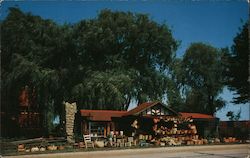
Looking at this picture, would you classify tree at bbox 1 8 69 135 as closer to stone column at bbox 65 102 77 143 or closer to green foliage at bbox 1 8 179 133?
green foliage at bbox 1 8 179 133

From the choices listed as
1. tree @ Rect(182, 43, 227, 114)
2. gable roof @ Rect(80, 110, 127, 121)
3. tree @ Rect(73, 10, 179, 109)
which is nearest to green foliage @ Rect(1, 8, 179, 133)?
tree @ Rect(73, 10, 179, 109)

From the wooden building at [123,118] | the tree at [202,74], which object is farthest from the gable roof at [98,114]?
the tree at [202,74]

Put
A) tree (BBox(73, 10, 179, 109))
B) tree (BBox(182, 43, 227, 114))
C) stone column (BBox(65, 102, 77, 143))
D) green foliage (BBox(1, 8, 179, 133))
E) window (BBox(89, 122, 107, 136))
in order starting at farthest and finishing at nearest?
tree (BBox(182, 43, 227, 114)) < tree (BBox(73, 10, 179, 109)) < green foliage (BBox(1, 8, 179, 133)) < window (BBox(89, 122, 107, 136)) < stone column (BBox(65, 102, 77, 143))

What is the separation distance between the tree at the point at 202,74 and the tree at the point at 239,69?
215 cm

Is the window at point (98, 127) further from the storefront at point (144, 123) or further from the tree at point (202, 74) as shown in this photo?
the tree at point (202, 74)

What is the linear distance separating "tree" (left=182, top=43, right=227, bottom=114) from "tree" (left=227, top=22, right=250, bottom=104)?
7.05 feet

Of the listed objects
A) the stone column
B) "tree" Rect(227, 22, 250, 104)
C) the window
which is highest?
"tree" Rect(227, 22, 250, 104)

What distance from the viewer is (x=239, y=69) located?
28359 mm

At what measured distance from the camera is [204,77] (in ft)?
106

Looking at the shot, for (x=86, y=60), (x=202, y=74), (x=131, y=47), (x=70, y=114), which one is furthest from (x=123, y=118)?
(x=202, y=74)

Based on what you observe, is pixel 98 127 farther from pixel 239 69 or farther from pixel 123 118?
pixel 239 69

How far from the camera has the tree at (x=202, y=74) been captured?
105ft

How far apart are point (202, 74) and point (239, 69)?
15.1 feet

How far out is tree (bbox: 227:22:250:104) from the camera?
88.8ft
